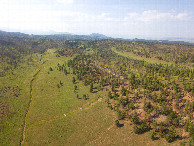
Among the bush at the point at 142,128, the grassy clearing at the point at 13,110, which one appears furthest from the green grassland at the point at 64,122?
the bush at the point at 142,128

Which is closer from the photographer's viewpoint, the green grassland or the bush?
the bush

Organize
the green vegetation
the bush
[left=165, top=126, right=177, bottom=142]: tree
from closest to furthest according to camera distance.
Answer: [left=165, top=126, right=177, bottom=142]: tree
the green vegetation
the bush

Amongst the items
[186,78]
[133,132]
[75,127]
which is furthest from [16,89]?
[186,78]

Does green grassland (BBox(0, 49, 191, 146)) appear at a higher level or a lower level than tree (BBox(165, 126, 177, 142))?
lower

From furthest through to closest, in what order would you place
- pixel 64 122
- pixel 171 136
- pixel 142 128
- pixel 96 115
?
pixel 96 115, pixel 64 122, pixel 142 128, pixel 171 136

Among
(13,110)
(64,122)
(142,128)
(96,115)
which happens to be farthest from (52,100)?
(142,128)

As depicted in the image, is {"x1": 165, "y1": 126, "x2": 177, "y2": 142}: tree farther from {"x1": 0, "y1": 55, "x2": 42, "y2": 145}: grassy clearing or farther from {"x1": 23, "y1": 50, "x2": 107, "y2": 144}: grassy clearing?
{"x1": 0, "y1": 55, "x2": 42, "y2": 145}: grassy clearing

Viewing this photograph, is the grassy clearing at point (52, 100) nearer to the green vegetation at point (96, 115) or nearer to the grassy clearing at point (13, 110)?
the green vegetation at point (96, 115)

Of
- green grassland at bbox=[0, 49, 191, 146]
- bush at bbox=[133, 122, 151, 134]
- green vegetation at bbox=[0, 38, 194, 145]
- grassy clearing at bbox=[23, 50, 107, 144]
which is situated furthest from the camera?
grassy clearing at bbox=[23, 50, 107, 144]

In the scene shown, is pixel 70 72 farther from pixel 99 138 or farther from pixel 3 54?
pixel 3 54

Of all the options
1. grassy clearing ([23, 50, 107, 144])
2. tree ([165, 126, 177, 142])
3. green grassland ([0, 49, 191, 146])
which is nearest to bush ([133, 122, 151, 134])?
green grassland ([0, 49, 191, 146])

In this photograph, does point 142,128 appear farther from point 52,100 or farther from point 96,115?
point 52,100
